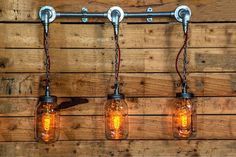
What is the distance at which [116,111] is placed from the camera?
4.98ft

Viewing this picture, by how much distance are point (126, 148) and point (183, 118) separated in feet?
0.95

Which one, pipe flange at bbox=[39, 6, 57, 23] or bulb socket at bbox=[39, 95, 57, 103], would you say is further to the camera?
pipe flange at bbox=[39, 6, 57, 23]

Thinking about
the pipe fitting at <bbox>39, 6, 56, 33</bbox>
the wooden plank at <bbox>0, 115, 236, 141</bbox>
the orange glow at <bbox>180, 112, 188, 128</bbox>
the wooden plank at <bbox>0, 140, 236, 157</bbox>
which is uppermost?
the pipe fitting at <bbox>39, 6, 56, 33</bbox>

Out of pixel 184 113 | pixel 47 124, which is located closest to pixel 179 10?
pixel 184 113

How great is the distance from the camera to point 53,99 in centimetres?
143

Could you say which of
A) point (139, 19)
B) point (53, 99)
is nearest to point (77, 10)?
point (139, 19)

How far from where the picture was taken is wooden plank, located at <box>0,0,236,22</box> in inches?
61.3

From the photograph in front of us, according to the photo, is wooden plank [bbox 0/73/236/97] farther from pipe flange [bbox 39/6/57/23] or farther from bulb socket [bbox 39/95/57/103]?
pipe flange [bbox 39/6/57/23]

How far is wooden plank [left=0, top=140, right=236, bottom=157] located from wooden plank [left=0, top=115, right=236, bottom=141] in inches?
1.0

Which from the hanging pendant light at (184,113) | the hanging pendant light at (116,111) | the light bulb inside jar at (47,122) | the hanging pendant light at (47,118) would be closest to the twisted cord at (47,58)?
the hanging pendant light at (47,118)

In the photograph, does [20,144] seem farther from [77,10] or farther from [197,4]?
[197,4]

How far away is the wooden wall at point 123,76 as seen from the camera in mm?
1550

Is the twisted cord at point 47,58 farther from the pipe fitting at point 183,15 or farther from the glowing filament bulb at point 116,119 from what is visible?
the pipe fitting at point 183,15

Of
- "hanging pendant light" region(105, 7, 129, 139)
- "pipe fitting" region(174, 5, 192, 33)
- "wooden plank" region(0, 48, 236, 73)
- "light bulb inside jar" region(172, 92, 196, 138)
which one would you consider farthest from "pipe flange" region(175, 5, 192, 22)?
"light bulb inside jar" region(172, 92, 196, 138)
